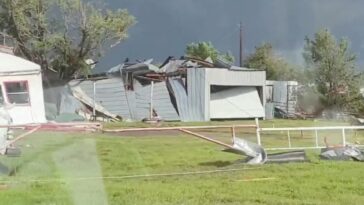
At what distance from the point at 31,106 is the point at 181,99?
54.3 ft

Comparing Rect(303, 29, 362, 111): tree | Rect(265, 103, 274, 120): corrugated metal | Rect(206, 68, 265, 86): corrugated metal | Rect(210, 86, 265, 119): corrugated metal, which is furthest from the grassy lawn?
Rect(303, 29, 362, 111): tree

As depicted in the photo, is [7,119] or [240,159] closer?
[240,159]

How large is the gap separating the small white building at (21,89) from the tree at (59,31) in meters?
14.9

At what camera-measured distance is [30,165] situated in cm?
1222

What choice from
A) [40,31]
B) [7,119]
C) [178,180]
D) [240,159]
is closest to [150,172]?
[178,180]

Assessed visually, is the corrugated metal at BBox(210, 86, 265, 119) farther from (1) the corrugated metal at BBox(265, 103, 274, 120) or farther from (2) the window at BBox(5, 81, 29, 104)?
(2) the window at BBox(5, 81, 29, 104)

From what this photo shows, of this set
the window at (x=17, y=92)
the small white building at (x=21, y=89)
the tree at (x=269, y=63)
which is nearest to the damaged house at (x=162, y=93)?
the small white building at (x=21, y=89)

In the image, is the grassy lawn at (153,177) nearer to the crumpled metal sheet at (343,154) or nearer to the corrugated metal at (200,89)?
the crumpled metal sheet at (343,154)

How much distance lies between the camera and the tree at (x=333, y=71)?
6094cm

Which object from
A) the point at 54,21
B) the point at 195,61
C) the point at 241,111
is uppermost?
the point at 54,21

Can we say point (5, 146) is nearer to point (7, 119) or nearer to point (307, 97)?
point (7, 119)

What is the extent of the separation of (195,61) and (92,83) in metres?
8.91

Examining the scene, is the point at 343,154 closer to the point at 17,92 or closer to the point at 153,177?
the point at 153,177

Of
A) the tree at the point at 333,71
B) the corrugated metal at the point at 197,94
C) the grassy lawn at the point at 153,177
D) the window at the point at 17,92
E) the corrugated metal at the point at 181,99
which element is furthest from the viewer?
the tree at the point at 333,71
